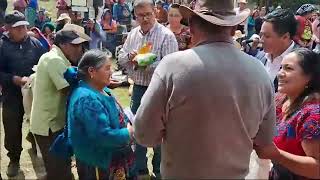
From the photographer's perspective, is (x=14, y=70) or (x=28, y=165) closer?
(x=14, y=70)

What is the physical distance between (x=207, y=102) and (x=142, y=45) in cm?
292

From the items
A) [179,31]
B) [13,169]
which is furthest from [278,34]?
[13,169]

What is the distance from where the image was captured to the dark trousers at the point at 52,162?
4148mm

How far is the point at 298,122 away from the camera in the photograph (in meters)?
2.42

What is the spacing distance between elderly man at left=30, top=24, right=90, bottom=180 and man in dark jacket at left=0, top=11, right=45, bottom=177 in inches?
34.9

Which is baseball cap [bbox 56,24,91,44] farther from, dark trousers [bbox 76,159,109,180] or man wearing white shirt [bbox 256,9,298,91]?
man wearing white shirt [bbox 256,9,298,91]

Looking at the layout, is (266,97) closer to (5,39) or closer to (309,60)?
(309,60)

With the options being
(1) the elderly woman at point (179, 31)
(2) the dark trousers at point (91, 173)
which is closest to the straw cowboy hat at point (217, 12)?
(2) the dark trousers at point (91, 173)

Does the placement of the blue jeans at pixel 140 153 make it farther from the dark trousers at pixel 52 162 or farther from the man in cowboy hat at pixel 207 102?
the man in cowboy hat at pixel 207 102

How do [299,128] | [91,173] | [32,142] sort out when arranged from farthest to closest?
[32,142] → [91,173] → [299,128]

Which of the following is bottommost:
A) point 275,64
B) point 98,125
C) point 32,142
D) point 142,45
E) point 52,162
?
point 32,142

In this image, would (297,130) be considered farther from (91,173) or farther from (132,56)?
(132,56)

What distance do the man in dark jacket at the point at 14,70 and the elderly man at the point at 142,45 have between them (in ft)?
3.60

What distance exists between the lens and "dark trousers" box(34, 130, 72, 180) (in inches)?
163
